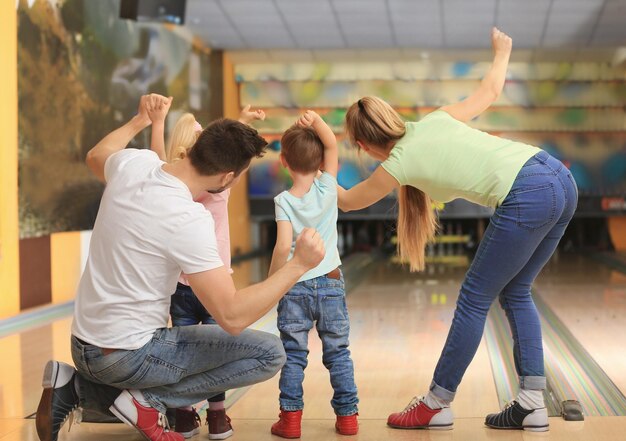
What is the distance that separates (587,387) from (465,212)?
7.15 m

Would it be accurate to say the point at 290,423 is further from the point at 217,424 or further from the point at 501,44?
the point at 501,44

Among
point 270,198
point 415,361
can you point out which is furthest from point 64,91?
point 270,198

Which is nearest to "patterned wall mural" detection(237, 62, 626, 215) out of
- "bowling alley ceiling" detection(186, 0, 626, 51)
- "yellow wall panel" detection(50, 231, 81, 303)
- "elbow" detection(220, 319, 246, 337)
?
"bowling alley ceiling" detection(186, 0, 626, 51)

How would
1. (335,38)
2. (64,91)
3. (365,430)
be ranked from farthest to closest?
(335,38), (64,91), (365,430)

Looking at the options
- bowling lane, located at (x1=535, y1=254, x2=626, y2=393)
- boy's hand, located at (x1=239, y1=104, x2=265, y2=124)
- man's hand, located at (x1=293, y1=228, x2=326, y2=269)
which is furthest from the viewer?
bowling lane, located at (x1=535, y1=254, x2=626, y2=393)

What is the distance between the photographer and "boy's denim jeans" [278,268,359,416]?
2.52 m

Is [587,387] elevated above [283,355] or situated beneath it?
situated beneath

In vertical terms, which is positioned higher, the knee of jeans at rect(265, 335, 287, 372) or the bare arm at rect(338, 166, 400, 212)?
the bare arm at rect(338, 166, 400, 212)

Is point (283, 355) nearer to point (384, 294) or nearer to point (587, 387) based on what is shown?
point (587, 387)

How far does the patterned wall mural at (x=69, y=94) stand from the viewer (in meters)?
5.27

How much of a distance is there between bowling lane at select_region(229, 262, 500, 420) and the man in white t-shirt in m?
0.53

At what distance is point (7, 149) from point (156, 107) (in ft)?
9.03

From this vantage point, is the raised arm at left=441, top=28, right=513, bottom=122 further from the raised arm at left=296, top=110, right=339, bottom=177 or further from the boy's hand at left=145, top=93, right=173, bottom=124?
the boy's hand at left=145, top=93, right=173, bottom=124

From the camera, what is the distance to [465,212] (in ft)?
33.6
